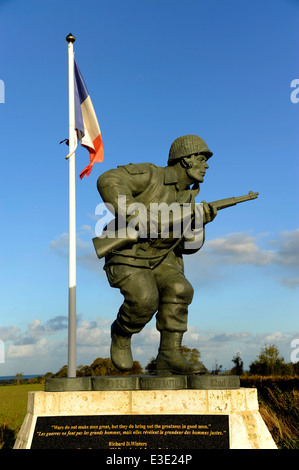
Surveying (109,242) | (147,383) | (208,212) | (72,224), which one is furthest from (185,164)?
(72,224)

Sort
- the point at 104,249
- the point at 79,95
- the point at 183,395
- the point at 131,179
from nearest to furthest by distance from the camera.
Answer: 1. the point at 183,395
2. the point at 104,249
3. the point at 131,179
4. the point at 79,95

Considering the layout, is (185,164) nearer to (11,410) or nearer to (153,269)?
(153,269)

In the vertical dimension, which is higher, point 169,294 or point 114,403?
point 169,294

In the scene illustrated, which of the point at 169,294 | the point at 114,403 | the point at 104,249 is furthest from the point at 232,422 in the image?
the point at 104,249

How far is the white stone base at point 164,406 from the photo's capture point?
3.88m

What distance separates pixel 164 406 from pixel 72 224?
4472mm

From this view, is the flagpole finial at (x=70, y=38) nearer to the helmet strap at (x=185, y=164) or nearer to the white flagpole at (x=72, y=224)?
the white flagpole at (x=72, y=224)

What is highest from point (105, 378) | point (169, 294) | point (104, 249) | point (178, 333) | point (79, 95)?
point (79, 95)

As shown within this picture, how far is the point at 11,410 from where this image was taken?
8977 millimetres

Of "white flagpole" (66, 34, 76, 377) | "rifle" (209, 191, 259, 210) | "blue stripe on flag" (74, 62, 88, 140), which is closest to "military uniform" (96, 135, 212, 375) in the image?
"rifle" (209, 191, 259, 210)

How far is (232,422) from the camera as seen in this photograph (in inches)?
150

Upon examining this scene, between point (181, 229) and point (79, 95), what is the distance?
496 centimetres
